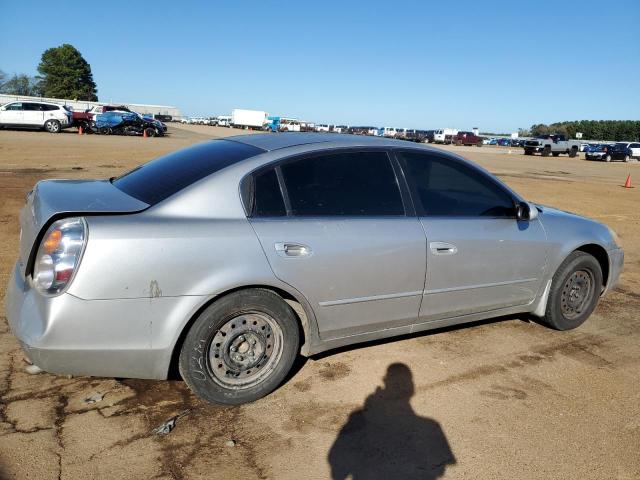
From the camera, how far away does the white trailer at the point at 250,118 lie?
3009 inches

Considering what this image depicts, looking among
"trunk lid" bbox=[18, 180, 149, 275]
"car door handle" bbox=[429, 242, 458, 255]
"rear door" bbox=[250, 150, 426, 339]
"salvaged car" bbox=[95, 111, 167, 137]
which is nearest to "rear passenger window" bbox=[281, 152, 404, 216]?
"rear door" bbox=[250, 150, 426, 339]

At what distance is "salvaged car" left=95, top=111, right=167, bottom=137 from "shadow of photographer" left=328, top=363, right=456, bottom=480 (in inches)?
1384

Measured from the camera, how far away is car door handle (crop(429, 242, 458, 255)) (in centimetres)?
346

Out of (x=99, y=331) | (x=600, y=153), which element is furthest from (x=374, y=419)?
(x=600, y=153)

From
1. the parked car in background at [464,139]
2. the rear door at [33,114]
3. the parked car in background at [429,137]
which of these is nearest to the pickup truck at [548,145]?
the parked car in background at [464,139]

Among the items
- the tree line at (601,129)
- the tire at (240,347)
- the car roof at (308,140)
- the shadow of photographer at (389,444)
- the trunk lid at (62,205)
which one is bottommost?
the shadow of photographer at (389,444)

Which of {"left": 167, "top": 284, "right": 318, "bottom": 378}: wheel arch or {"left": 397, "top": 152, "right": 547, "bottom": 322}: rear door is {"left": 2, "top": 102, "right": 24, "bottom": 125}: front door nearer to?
{"left": 167, "top": 284, "right": 318, "bottom": 378}: wheel arch

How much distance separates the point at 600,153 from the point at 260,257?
4184 centimetres

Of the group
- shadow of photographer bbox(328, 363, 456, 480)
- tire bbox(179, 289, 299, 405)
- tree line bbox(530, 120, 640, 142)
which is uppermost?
tree line bbox(530, 120, 640, 142)

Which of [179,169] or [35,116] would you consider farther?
[35,116]

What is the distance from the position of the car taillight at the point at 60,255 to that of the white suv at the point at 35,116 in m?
31.5

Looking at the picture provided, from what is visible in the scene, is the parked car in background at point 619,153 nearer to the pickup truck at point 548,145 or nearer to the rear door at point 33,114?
the pickup truck at point 548,145

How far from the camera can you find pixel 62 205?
2.79 metres

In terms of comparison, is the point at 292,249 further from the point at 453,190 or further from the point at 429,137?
the point at 429,137
